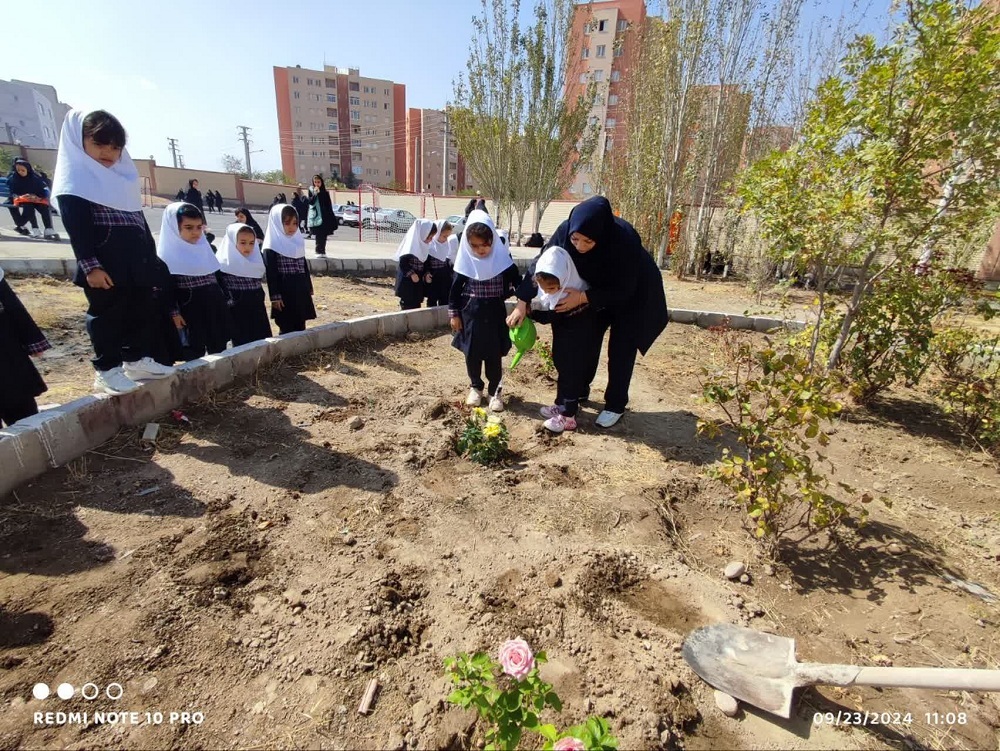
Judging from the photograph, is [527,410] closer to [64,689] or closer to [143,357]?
[143,357]

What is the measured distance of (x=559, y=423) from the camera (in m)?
3.38

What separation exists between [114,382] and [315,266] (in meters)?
6.23

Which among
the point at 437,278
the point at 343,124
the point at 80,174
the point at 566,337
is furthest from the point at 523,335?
the point at 343,124

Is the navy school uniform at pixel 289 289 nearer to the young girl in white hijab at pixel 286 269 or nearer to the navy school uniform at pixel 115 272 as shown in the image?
the young girl in white hijab at pixel 286 269

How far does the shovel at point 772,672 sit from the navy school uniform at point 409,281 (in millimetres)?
4952

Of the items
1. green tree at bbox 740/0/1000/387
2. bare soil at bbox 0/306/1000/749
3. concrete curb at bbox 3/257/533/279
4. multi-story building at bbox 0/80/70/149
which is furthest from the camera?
multi-story building at bbox 0/80/70/149

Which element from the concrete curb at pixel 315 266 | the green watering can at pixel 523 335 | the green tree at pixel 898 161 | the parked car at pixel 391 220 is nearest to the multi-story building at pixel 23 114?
the parked car at pixel 391 220

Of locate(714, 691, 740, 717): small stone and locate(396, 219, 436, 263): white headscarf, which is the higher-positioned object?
locate(396, 219, 436, 263): white headscarf

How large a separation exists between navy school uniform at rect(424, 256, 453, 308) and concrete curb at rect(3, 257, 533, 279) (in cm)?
121

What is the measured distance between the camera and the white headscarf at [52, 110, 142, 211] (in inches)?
104

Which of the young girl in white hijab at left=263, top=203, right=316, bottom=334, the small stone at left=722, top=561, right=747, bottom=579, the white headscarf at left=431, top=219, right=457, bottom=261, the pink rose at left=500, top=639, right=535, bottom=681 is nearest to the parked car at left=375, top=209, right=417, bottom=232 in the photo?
the white headscarf at left=431, top=219, right=457, bottom=261

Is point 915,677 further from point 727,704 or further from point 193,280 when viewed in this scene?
point 193,280

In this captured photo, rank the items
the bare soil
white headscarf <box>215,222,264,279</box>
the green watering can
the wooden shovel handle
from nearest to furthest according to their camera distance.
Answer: the wooden shovel handle → the bare soil → the green watering can → white headscarf <box>215,222,264,279</box>

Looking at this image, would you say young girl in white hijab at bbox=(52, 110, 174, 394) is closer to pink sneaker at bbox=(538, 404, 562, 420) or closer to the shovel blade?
pink sneaker at bbox=(538, 404, 562, 420)
